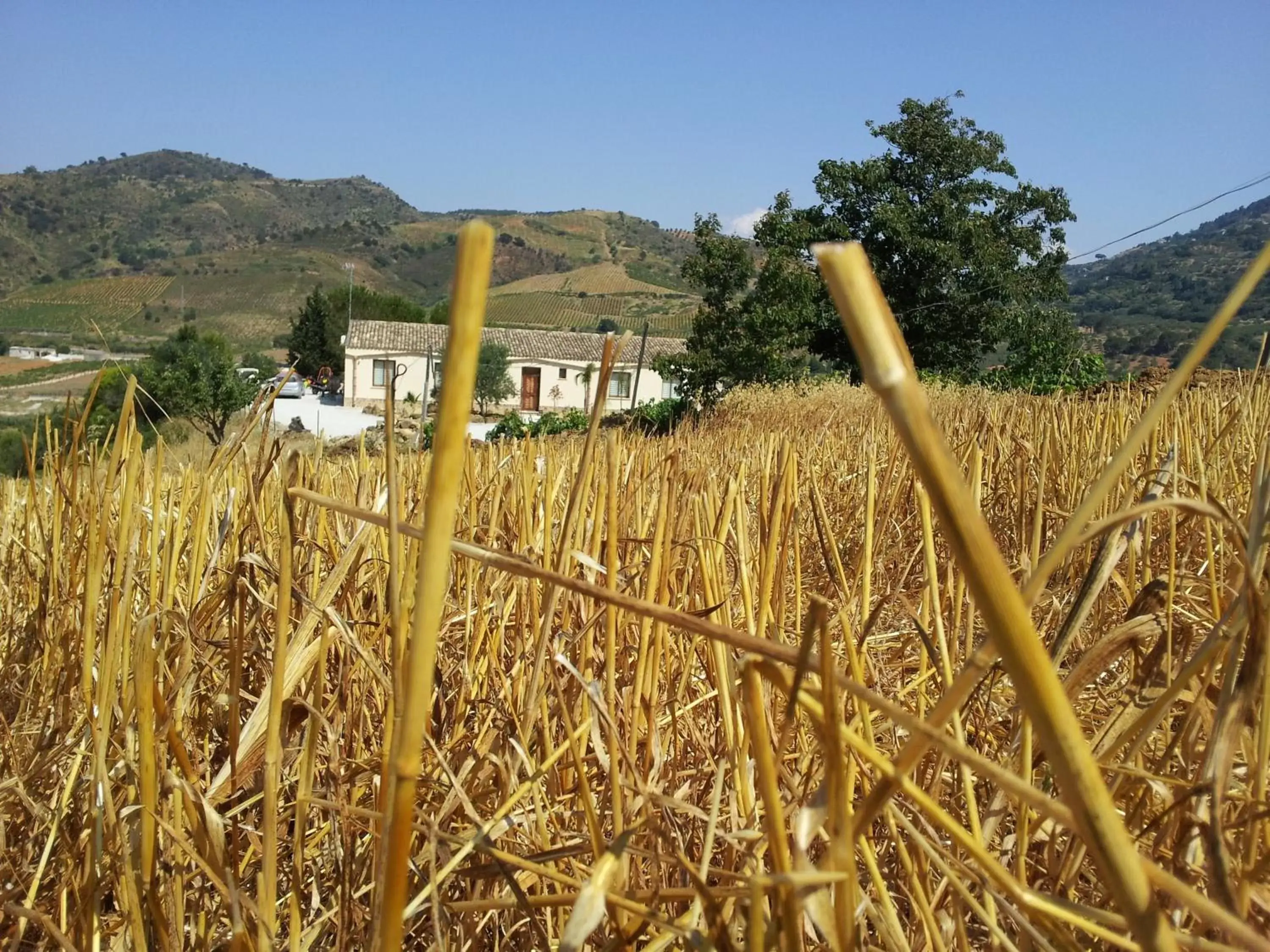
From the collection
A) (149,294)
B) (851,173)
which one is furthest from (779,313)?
(149,294)

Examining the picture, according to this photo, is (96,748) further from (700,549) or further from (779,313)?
(779,313)

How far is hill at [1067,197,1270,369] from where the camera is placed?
68.1 ft

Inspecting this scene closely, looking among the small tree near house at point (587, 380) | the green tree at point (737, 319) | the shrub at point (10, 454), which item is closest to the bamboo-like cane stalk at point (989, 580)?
the small tree near house at point (587, 380)

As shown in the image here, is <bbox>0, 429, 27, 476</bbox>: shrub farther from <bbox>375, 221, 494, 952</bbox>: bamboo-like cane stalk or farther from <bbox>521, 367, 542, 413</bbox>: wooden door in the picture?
<bbox>521, 367, 542, 413</bbox>: wooden door

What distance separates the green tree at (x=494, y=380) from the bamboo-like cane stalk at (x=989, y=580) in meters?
30.7

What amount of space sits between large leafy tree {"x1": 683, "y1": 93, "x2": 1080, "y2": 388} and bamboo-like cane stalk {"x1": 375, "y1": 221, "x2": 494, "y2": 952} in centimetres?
1619

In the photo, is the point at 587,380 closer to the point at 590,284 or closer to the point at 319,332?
the point at 319,332

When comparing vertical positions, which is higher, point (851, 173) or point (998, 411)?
point (851, 173)

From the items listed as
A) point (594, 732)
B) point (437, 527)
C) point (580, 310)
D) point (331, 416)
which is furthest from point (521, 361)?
point (437, 527)

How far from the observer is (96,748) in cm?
79

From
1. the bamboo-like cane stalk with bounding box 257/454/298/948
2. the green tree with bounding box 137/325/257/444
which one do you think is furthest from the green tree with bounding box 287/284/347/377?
the bamboo-like cane stalk with bounding box 257/454/298/948

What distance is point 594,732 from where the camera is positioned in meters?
0.80

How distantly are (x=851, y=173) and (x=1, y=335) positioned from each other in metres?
49.8

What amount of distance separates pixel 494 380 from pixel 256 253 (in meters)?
46.9
